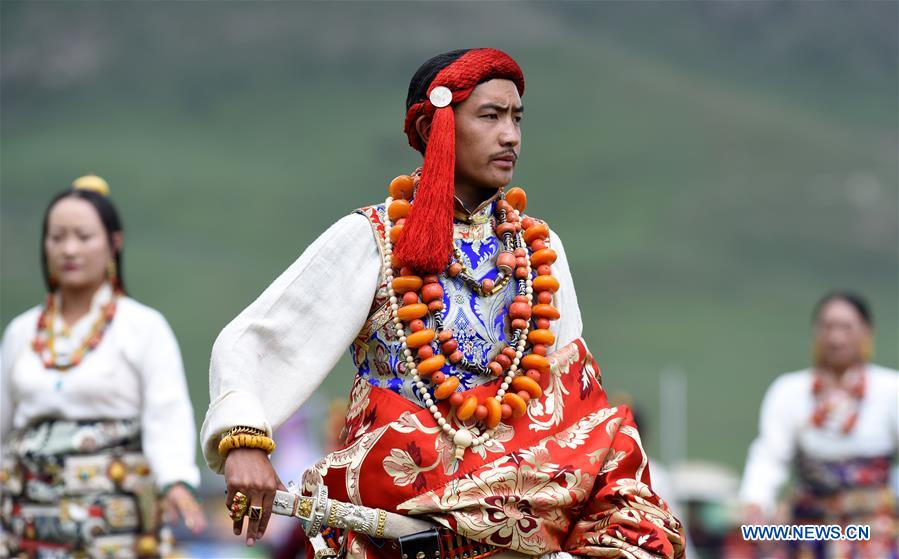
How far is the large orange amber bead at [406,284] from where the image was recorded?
332 cm

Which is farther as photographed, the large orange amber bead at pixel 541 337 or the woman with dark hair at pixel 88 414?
the woman with dark hair at pixel 88 414

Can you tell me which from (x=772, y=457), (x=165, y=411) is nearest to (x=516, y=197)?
(x=165, y=411)

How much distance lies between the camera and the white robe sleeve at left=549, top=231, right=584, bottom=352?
3.55 m

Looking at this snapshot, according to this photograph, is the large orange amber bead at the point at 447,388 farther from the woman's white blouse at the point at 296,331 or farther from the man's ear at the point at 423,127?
the man's ear at the point at 423,127

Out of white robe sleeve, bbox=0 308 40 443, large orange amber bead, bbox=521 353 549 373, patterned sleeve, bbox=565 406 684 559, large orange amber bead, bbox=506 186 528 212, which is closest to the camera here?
patterned sleeve, bbox=565 406 684 559

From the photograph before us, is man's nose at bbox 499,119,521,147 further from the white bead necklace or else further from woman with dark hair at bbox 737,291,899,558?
woman with dark hair at bbox 737,291,899,558

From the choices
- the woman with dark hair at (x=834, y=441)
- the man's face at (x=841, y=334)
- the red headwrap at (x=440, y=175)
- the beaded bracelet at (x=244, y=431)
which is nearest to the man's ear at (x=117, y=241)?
the red headwrap at (x=440, y=175)

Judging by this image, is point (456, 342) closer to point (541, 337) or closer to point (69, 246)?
point (541, 337)

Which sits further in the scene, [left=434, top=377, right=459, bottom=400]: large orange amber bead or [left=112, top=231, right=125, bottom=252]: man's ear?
[left=112, top=231, right=125, bottom=252]: man's ear

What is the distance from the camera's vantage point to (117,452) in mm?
5352

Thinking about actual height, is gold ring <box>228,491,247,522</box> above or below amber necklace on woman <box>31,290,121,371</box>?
below

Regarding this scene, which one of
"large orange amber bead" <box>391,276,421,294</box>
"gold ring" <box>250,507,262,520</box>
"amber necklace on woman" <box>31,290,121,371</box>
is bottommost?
"gold ring" <box>250,507,262,520</box>

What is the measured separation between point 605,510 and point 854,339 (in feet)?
13.9

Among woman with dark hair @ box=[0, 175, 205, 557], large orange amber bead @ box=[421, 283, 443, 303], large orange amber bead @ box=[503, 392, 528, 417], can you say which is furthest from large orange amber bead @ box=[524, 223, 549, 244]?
woman with dark hair @ box=[0, 175, 205, 557]
